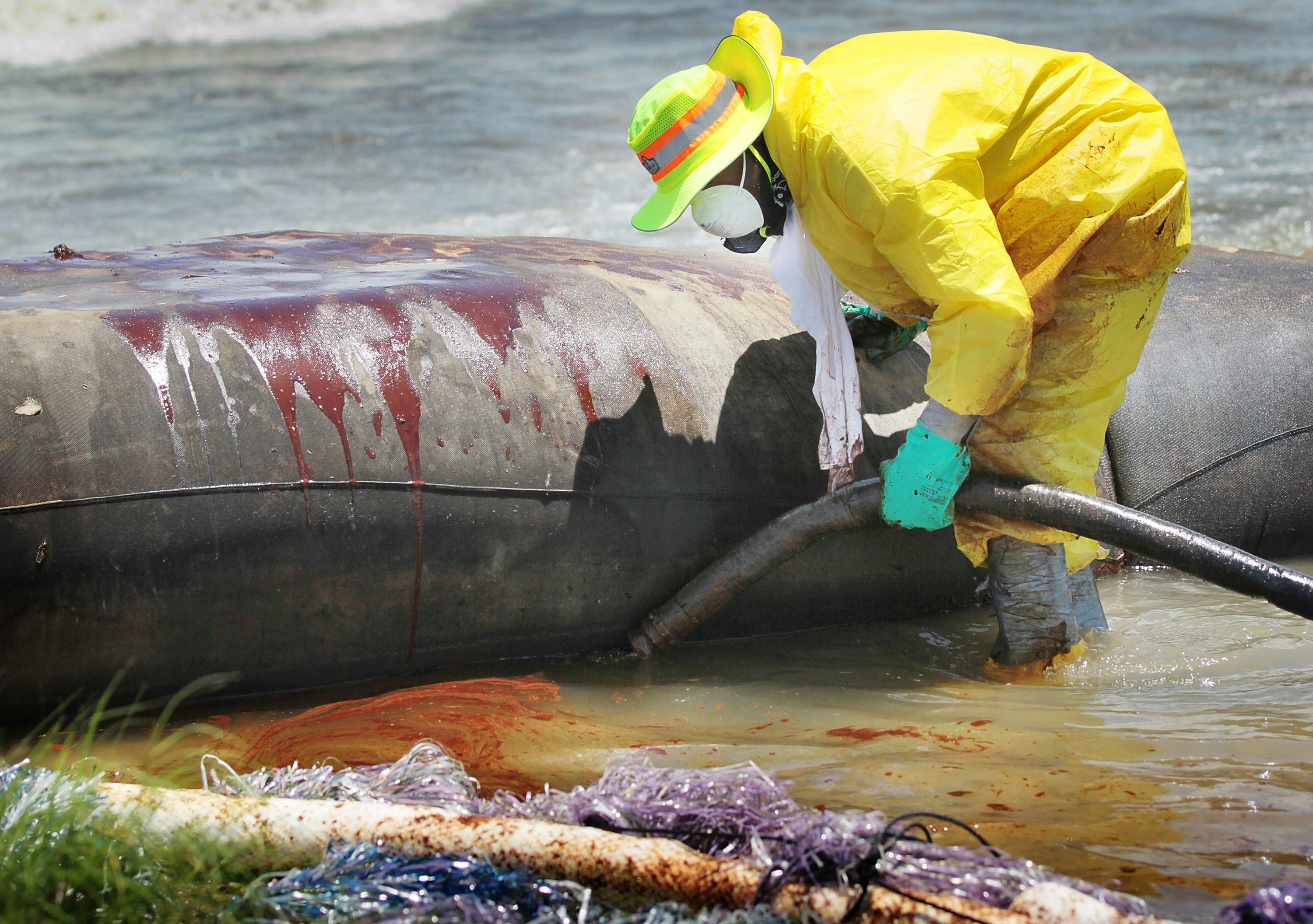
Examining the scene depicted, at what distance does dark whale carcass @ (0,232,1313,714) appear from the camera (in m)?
2.67

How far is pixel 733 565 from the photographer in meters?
3.08

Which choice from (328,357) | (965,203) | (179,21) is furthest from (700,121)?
(179,21)

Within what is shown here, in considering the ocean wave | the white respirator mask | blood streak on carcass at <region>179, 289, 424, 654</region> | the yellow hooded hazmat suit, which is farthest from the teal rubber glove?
the ocean wave

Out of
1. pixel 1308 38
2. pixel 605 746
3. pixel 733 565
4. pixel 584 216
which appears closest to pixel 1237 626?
pixel 733 565

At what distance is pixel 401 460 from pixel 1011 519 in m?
1.37

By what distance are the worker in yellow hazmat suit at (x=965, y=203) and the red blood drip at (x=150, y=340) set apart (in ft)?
3.49

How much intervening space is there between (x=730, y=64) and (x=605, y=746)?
149cm

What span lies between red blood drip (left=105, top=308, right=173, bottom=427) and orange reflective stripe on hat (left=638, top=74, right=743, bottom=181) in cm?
112

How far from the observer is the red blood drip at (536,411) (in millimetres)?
3010

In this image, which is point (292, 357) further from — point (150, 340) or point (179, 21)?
point (179, 21)

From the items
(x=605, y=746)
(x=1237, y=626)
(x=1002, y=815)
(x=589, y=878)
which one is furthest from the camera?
(x=1237, y=626)

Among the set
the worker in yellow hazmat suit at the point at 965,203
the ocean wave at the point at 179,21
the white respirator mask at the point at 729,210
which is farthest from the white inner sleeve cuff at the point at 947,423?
the ocean wave at the point at 179,21

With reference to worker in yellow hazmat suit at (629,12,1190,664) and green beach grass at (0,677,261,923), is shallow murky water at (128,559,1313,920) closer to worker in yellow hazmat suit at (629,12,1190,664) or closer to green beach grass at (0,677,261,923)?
worker in yellow hazmat suit at (629,12,1190,664)

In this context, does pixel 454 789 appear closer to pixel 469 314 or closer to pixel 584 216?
pixel 469 314
